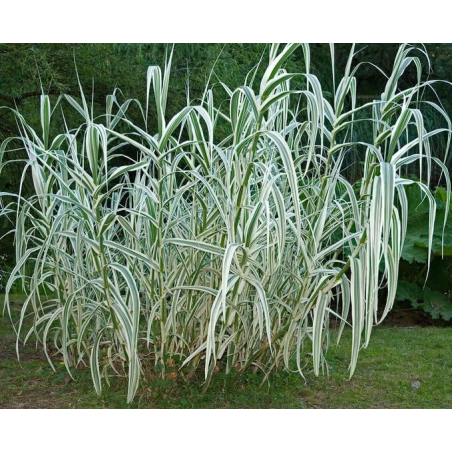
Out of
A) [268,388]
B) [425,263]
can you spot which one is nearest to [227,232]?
[268,388]

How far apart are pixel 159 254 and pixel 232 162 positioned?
36cm

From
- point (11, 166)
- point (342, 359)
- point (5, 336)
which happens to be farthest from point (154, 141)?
point (11, 166)

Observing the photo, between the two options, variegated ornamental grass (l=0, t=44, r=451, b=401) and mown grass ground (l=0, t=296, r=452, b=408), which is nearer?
variegated ornamental grass (l=0, t=44, r=451, b=401)

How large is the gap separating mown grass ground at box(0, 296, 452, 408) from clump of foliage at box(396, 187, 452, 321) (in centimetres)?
105

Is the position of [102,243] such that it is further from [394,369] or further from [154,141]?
[394,369]

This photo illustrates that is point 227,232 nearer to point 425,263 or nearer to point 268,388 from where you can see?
point 268,388

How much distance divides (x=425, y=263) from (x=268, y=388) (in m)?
2.16

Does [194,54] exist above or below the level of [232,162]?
above

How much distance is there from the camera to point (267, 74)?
1.85m

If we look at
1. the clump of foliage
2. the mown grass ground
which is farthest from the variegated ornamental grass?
the clump of foliage

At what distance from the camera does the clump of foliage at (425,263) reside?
13.3 feet

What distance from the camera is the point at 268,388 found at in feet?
7.57

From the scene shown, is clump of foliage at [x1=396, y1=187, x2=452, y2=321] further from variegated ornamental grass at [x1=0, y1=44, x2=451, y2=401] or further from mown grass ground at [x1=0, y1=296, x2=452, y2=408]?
variegated ornamental grass at [x1=0, y1=44, x2=451, y2=401]

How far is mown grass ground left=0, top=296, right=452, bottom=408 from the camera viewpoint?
226cm
